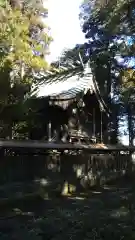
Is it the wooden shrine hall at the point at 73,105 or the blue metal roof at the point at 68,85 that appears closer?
the wooden shrine hall at the point at 73,105

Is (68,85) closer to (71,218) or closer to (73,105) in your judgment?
(73,105)

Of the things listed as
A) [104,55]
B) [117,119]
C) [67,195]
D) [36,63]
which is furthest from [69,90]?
[117,119]

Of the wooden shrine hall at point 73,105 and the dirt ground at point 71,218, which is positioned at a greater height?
the wooden shrine hall at point 73,105

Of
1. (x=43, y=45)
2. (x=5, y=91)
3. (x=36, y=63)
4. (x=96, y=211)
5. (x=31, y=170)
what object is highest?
(x=43, y=45)

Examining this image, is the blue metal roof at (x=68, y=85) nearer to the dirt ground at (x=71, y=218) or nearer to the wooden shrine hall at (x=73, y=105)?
the wooden shrine hall at (x=73, y=105)

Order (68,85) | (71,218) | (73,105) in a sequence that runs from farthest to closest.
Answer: (68,85)
(73,105)
(71,218)

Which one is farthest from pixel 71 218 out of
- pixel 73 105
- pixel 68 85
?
pixel 68 85

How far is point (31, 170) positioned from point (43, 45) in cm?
1646

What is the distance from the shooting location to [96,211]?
12.5 meters

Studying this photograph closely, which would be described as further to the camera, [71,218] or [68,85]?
[68,85]

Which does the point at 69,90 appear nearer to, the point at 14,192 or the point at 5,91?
the point at 5,91

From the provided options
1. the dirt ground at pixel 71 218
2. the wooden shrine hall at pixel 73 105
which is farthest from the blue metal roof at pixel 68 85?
the dirt ground at pixel 71 218

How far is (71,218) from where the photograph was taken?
11.2 metres

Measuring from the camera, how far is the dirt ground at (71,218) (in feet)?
28.5
